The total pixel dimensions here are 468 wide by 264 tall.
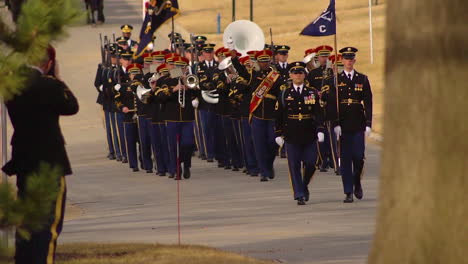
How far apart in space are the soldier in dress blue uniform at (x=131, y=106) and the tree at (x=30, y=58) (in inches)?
649

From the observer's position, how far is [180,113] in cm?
2408

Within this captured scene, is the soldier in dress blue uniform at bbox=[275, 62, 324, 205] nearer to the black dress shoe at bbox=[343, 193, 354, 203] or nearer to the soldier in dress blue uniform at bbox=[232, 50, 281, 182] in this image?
the black dress shoe at bbox=[343, 193, 354, 203]

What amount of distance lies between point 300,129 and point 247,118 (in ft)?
16.5

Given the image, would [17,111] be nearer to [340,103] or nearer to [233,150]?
[340,103]

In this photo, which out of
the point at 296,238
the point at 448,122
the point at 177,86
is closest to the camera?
the point at 448,122

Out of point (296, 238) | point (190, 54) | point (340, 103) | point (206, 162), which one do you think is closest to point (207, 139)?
point (206, 162)

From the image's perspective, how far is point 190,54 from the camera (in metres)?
28.7

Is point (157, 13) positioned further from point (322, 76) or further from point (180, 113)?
point (322, 76)

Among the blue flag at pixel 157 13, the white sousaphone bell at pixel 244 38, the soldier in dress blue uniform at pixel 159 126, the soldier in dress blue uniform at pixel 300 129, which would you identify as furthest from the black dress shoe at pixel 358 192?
the white sousaphone bell at pixel 244 38

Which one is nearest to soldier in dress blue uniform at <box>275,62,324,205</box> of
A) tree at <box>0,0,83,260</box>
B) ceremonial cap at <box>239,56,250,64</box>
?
ceremonial cap at <box>239,56,250,64</box>

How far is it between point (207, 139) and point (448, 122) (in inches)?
727

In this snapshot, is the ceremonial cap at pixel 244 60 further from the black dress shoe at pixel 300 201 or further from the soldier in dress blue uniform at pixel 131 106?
the black dress shoe at pixel 300 201

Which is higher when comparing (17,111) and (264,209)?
(17,111)

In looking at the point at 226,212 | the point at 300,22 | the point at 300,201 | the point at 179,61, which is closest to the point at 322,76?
the point at 179,61
